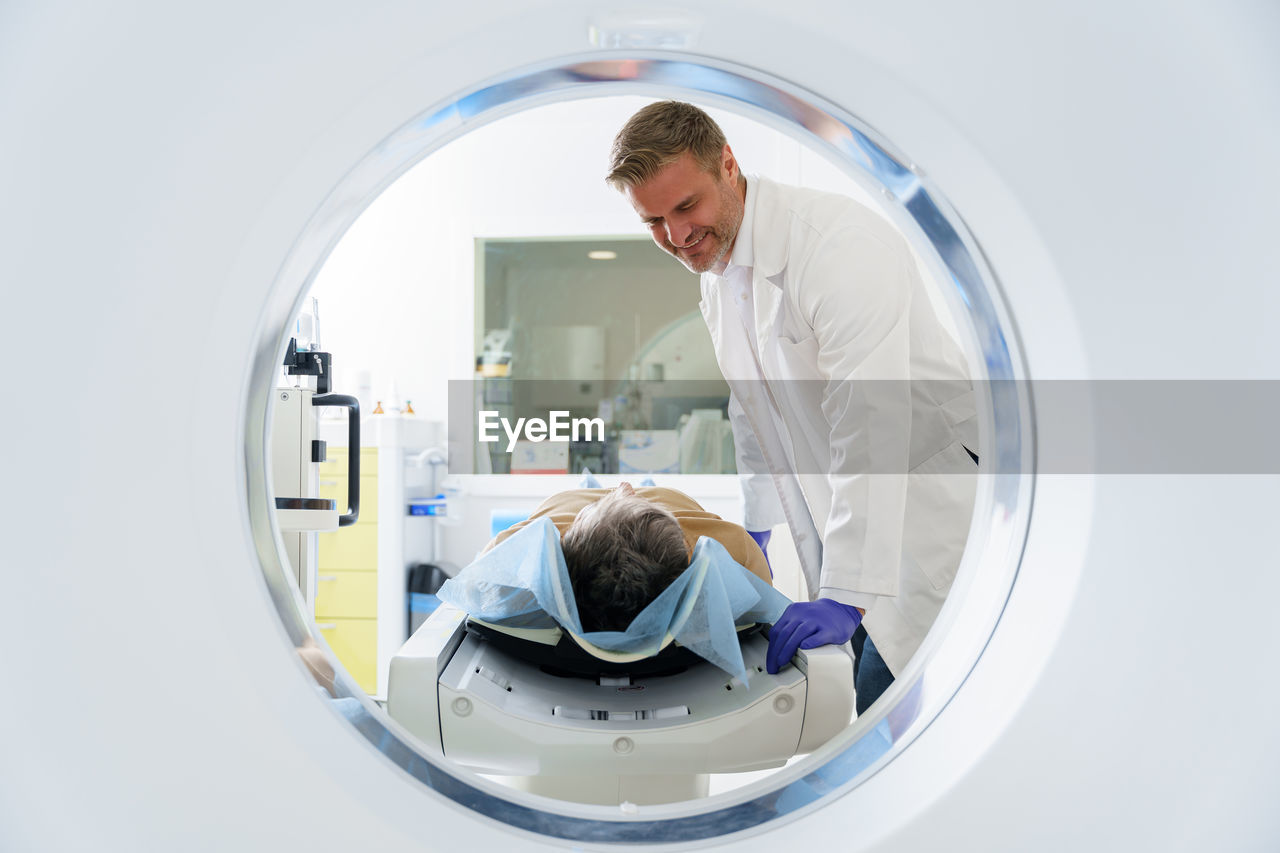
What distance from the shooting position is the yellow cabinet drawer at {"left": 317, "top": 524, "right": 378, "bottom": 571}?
2.80 m

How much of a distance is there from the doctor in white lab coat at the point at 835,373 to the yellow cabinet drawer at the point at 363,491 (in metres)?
1.69

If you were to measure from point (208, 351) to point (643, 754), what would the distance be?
72 cm

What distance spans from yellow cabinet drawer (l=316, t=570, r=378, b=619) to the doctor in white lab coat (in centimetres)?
178

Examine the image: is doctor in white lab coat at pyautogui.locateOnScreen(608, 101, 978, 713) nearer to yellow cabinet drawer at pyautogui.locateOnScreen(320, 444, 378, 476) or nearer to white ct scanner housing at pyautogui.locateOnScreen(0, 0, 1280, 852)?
white ct scanner housing at pyautogui.locateOnScreen(0, 0, 1280, 852)

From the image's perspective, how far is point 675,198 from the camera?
4.43ft

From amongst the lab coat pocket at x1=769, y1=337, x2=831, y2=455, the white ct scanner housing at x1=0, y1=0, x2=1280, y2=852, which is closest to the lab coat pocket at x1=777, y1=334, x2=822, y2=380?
the lab coat pocket at x1=769, y1=337, x2=831, y2=455

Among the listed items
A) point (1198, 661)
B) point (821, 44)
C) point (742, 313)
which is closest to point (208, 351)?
point (821, 44)

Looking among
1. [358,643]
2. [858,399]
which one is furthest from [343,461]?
[858,399]

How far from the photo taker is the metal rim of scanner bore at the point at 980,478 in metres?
0.57

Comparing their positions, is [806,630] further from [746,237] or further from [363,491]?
[363,491]

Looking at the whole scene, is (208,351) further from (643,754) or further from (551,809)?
(643,754)

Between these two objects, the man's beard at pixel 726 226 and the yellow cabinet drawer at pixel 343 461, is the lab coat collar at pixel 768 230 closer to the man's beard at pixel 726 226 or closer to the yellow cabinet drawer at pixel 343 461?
the man's beard at pixel 726 226

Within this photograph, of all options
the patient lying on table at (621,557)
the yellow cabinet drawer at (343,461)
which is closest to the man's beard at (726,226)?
the patient lying on table at (621,557)

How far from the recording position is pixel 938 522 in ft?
4.21
